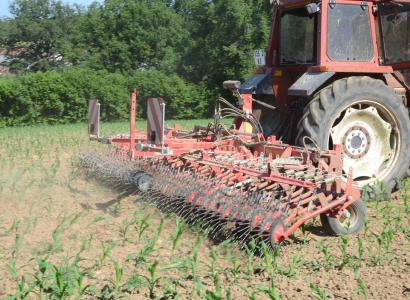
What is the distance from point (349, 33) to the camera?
5594mm

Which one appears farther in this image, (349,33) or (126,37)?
(126,37)

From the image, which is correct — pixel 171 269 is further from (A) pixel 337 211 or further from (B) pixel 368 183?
(B) pixel 368 183

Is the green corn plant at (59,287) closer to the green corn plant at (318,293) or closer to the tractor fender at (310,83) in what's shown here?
the green corn plant at (318,293)

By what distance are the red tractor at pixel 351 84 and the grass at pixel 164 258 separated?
56cm

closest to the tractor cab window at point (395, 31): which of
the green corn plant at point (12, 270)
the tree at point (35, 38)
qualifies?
the green corn plant at point (12, 270)

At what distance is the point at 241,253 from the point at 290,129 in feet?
8.30

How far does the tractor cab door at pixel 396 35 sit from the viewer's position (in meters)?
5.84

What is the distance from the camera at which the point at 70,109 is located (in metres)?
17.7

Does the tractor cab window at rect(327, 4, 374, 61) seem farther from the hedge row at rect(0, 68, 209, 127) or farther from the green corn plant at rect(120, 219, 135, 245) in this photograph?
the hedge row at rect(0, 68, 209, 127)

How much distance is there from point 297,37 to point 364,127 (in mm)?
1240

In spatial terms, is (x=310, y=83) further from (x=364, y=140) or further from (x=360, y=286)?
(x=360, y=286)

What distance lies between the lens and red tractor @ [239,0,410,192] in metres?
5.35

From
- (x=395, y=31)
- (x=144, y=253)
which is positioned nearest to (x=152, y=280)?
(x=144, y=253)

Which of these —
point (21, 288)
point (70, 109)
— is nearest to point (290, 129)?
point (21, 288)
